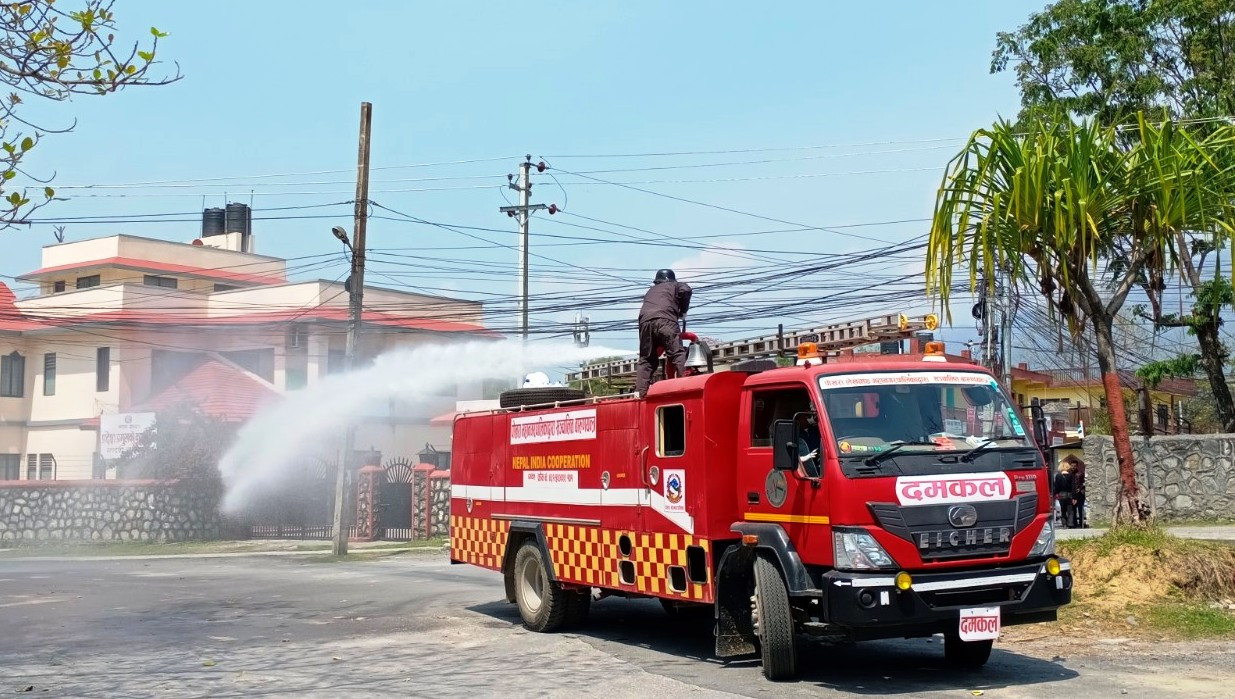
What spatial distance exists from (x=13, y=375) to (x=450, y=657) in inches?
1711

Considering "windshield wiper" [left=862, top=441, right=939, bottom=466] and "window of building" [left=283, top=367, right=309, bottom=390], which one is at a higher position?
"window of building" [left=283, top=367, right=309, bottom=390]

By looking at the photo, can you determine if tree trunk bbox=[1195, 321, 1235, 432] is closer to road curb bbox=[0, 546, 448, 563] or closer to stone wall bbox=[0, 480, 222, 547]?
Result: road curb bbox=[0, 546, 448, 563]

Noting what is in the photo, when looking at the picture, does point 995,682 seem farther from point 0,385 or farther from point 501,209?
point 0,385

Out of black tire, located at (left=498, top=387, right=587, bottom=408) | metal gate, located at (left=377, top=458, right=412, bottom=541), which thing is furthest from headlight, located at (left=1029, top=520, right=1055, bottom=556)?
metal gate, located at (left=377, top=458, right=412, bottom=541)

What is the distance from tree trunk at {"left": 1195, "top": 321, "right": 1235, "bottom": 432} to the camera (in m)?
25.9

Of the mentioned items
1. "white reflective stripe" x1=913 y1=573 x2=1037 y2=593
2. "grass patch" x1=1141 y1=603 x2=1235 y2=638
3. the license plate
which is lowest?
"grass patch" x1=1141 y1=603 x2=1235 y2=638

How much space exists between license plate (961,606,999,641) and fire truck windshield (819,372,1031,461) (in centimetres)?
116

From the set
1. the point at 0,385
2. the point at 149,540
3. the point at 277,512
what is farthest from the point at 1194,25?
the point at 0,385

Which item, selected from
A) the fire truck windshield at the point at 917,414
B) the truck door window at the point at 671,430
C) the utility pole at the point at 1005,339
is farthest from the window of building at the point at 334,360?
the fire truck windshield at the point at 917,414

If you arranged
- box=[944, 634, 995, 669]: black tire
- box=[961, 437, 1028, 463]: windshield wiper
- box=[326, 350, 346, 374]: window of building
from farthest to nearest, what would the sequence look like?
box=[326, 350, 346, 374]: window of building, box=[944, 634, 995, 669]: black tire, box=[961, 437, 1028, 463]: windshield wiper

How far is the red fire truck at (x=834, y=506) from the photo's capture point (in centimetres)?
866

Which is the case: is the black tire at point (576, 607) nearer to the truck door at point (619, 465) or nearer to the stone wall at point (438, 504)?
the truck door at point (619, 465)

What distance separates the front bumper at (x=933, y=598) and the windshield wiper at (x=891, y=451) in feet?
2.63

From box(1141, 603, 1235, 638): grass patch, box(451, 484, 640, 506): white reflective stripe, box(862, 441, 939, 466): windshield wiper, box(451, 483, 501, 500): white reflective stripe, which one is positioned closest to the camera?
box(862, 441, 939, 466): windshield wiper
